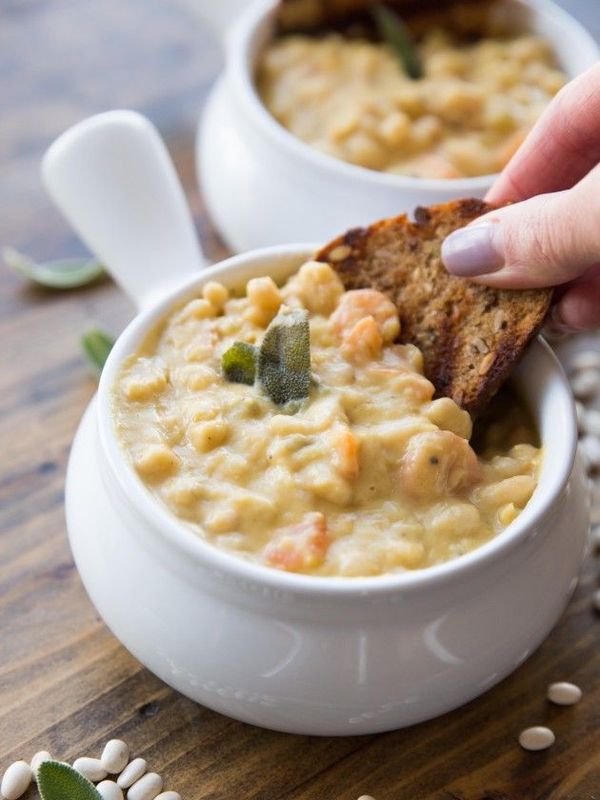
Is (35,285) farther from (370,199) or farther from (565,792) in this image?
(565,792)

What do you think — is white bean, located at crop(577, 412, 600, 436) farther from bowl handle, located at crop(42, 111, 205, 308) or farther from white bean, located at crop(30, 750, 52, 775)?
white bean, located at crop(30, 750, 52, 775)

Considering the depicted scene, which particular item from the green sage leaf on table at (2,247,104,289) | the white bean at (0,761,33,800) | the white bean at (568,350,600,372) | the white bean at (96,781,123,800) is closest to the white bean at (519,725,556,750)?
the white bean at (96,781,123,800)

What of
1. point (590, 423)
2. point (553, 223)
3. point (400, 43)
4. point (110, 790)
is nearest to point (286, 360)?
point (553, 223)

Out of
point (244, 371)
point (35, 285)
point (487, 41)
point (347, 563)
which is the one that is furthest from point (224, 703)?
point (487, 41)

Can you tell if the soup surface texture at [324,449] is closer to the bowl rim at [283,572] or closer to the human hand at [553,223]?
the bowl rim at [283,572]

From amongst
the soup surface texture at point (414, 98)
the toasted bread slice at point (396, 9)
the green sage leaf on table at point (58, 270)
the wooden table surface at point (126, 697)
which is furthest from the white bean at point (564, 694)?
the toasted bread slice at point (396, 9)

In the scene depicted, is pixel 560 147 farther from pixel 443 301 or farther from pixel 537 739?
pixel 537 739
